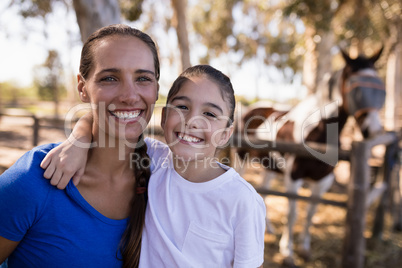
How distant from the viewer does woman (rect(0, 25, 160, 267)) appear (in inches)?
40.3

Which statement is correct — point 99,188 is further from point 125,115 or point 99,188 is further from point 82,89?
point 82,89

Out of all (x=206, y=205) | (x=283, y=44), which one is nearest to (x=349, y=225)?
(x=206, y=205)

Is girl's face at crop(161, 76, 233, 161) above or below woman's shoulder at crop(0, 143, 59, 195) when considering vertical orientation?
above

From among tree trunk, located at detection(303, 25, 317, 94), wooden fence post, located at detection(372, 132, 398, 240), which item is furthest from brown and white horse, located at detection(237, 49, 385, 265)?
tree trunk, located at detection(303, 25, 317, 94)

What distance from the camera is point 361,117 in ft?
10.1

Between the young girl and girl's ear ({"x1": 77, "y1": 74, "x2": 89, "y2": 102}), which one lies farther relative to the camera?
girl's ear ({"x1": 77, "y1": 74, "x2": 89, "y2": 102})

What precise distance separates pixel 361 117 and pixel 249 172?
5091mm

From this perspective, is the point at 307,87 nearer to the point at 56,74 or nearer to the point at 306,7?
the point at 306,7

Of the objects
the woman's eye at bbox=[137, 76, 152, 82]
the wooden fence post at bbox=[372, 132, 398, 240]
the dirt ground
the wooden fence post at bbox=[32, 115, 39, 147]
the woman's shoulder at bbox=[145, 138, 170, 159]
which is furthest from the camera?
the wooden fence post at bbox=[32, 115, 39, 147]

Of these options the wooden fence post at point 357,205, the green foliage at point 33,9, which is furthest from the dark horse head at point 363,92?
the green foliage at point 33,9

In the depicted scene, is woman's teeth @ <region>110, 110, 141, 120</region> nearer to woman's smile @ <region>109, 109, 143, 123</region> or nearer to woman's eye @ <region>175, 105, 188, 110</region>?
woman's smile @ <region>109, 109, 143, 123</region>

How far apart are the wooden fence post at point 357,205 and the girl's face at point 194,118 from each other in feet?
6.70

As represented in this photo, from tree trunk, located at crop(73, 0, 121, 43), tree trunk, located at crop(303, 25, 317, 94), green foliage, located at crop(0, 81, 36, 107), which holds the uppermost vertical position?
green foliage, located at crop(0, 81, 36, 107)

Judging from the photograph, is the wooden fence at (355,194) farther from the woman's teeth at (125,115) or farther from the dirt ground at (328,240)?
the woman's teeth at (125,115)
